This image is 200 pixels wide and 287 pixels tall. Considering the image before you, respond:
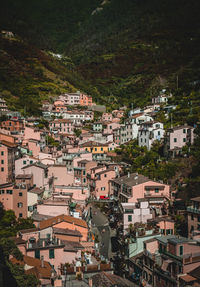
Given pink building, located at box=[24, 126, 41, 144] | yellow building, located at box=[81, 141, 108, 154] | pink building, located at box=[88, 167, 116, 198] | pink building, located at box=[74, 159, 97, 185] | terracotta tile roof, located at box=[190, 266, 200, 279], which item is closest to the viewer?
terracotta tile roof, located at box=[190, 266, 200, 279]

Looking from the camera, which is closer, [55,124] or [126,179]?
[126,179]

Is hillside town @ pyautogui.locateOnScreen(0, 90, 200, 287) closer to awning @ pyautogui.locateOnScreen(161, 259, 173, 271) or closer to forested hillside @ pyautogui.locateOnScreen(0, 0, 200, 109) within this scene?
awning @ pyautogui.locateOnScreen(161, 259, 173, 271)

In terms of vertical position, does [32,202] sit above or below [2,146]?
below

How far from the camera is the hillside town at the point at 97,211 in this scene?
1970 centimetres

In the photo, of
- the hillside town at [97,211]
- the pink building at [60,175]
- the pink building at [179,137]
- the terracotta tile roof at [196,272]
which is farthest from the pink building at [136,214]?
the pink building at [179,137]

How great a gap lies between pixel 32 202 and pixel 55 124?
28.8 m

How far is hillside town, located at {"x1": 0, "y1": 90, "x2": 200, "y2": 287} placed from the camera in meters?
19.7

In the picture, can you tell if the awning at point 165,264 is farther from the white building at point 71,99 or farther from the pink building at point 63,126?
the white building at point 71,99

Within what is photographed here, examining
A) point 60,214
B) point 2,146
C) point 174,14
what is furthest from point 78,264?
point 174,14

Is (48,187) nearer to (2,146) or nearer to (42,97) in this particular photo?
(2,146)

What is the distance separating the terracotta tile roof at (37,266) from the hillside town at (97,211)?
6 centimetres

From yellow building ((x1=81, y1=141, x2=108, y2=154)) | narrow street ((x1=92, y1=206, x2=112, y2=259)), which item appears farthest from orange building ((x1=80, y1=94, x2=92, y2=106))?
narrow street ((x1=92, y1=206, x2=112, y2=259))

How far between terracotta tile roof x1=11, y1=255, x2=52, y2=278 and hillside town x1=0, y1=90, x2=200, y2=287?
0.19 ft

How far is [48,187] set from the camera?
34.6 meters
